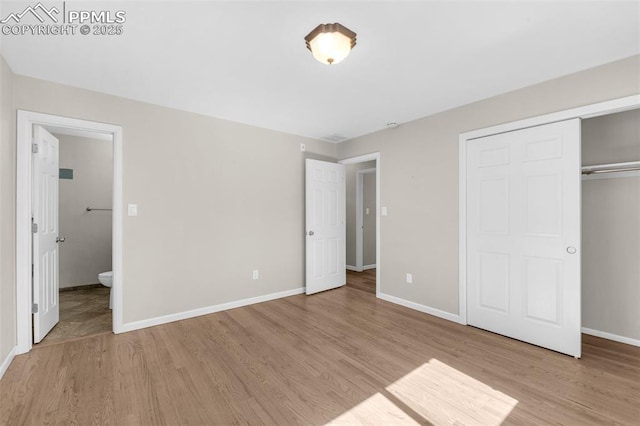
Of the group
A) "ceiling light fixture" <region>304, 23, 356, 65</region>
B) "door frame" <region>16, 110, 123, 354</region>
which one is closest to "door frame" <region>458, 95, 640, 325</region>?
"ceiling light fixture" <region>304, 23, 356, 65</region>

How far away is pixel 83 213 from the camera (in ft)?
15.5

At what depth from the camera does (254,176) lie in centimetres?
398

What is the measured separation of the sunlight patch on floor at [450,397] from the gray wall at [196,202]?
247cm

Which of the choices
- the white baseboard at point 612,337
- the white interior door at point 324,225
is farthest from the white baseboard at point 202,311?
the white baseboard at point 612,337

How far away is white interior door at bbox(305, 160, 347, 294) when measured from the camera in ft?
14.5

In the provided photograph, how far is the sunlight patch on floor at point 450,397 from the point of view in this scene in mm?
1767

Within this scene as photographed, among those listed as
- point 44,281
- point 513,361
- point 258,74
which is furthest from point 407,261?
point 44,281

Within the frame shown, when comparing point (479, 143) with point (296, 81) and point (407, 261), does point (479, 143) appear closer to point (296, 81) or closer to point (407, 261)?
point (407, 261)

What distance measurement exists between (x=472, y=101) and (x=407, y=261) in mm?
2072

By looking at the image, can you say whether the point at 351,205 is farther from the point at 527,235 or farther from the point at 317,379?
the point at 317,379

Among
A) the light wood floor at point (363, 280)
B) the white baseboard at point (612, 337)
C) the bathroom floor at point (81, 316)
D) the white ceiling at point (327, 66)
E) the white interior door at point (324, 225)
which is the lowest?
the light wood floor at point (363, 280)

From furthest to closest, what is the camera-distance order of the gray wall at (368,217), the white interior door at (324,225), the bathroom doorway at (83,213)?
the gray wall at (368,217), the bathroom doorway at (83,213), the white interior door at (324,225)

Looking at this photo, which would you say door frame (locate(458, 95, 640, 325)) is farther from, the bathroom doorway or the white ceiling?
the bathroom doorway

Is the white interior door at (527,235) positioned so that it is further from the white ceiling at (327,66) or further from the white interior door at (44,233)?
the white interior door at (44,233)
